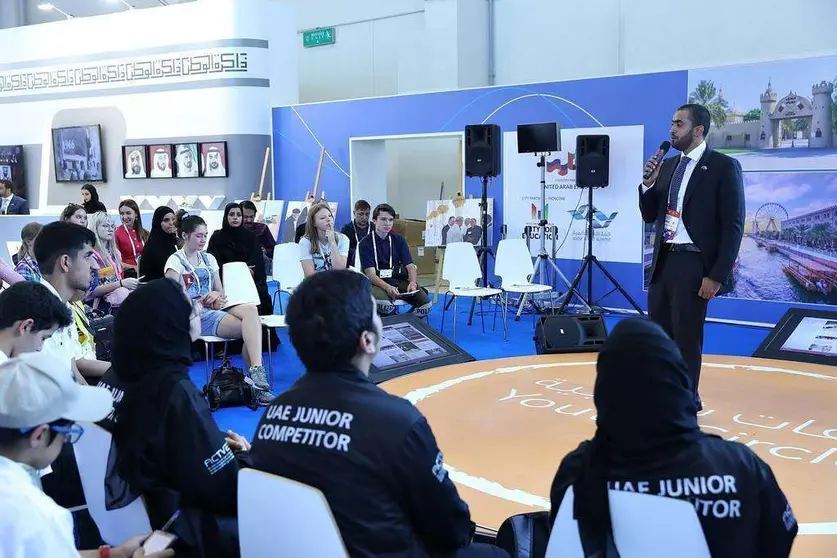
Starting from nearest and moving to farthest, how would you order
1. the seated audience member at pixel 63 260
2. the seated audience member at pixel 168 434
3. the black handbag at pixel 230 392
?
the seated audience member at pixel 168 434, the seated audience member at pixel 63 260, the black handbag at pixel 230 392

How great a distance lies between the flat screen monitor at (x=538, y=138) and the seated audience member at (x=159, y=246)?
160 inches

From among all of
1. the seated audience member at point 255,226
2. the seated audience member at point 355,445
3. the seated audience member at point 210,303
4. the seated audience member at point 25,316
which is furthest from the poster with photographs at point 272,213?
the seated audience member at point 355,445

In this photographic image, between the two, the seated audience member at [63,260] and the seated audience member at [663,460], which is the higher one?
the seated audience member at [63,260]

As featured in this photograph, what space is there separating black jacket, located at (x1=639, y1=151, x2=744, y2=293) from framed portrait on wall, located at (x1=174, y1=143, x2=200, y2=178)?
10.1 meters

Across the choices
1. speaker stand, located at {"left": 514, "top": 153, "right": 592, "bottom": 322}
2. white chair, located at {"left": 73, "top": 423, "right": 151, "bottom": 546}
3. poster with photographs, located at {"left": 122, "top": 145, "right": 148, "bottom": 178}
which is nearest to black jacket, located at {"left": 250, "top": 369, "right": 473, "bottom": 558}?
white chair, located at {"left": 73, "top": 423, "right": 151, "bottom": 546}

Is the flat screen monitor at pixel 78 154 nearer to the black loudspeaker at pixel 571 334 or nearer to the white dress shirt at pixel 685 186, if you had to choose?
the black loudspeaker at pixel 571 334

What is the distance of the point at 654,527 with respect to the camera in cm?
170

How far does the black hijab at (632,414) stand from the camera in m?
1.67

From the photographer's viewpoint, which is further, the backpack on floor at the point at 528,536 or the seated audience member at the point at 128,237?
the seated audience member at the point at 128,237

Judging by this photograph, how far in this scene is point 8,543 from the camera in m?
1.50

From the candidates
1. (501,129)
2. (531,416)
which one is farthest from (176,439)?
(501,129)

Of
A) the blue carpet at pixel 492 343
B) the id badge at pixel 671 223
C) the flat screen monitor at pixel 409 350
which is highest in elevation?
Answer: the id badge at pixel 671 223

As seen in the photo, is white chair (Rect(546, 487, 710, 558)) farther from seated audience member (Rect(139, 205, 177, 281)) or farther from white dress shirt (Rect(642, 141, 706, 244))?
seated audience member (Rect(139, 205, 177, 281))

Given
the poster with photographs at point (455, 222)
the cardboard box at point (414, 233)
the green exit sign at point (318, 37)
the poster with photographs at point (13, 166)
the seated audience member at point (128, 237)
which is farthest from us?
the green exit sign at point (318, 37)
